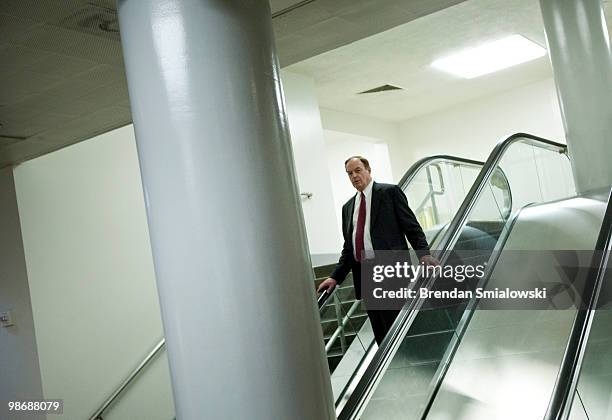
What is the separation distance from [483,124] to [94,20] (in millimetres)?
12519

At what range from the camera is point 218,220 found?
8.50 feet

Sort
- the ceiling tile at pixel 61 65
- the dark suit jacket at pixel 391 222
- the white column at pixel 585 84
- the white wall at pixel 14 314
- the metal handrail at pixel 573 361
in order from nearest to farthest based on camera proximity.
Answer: the metal handrail at pixel 573 361, the ceiling tile at pixel 61 65, the dark suit jacket at pixel 391 222, the white wall at pixel 14 314, the white column at pixel 585 84

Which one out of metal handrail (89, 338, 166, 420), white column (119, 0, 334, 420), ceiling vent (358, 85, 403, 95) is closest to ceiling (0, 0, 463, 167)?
white column (119, 0, 334, 420)

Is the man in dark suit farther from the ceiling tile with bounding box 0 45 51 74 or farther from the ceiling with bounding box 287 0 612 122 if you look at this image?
the ceiling with bounding box 287 0 612 122

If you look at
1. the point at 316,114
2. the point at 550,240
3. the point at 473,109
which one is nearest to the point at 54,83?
the point at 550,240

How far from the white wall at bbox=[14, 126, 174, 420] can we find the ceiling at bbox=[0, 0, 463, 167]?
3.48ft

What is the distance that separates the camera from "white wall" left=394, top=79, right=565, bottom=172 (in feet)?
49.2

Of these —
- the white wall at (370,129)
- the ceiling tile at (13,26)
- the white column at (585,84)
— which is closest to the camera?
the ceiling tile at (13,26)

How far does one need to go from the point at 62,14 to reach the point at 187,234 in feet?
6.82

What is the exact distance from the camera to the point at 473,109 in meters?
15.9

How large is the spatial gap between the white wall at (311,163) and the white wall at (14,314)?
493 centimetres

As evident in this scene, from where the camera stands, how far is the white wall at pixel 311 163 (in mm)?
11500

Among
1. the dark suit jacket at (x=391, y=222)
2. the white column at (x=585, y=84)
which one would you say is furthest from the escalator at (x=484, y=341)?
the white column at (x=585, y=84)

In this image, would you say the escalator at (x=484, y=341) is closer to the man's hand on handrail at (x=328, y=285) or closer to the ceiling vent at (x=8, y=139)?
the man's hand on handrail at (x=328, y=285)
